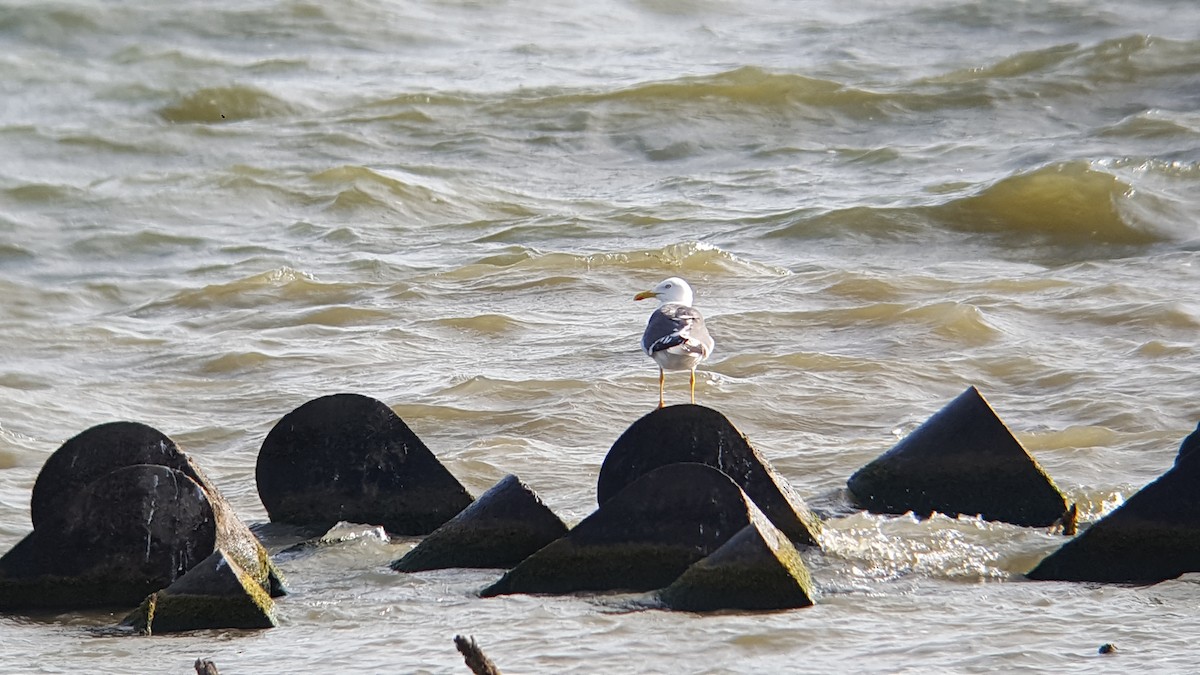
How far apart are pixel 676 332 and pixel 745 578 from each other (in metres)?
2.80

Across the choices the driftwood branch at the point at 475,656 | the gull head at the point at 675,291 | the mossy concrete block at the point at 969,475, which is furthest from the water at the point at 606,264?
the driftwood branch at the point at 475,656

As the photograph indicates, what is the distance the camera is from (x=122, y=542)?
4469 mm

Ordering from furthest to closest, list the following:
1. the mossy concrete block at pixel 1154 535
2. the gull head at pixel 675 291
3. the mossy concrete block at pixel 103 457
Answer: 1. the gull head at pixel 675 291
2. the mossy concrete block at pixel 103 457
3. the mossy concrete block at pixel 1154 535

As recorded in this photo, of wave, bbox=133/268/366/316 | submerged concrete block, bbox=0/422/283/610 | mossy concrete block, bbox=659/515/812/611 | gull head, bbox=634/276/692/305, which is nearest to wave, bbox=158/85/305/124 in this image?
wave, bbox=133/268/366/316

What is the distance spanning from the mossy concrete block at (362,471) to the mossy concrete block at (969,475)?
1447 millimetres

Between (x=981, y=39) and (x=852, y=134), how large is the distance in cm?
420

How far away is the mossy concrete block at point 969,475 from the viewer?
505 cm

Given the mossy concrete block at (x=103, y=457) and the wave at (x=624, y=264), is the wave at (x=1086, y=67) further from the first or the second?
the mossy concrete block at (x=103, y=457)

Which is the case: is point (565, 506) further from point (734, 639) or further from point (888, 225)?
point (888, 225)

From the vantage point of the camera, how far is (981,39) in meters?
18.4

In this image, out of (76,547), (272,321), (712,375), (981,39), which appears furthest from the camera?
(981,39)

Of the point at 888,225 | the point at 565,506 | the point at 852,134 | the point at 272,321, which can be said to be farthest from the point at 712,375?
the point at 852,134

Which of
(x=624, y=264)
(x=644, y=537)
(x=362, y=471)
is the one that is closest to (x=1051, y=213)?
(x=624, y=264)

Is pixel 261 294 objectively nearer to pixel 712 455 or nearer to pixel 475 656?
pixel 712 455
